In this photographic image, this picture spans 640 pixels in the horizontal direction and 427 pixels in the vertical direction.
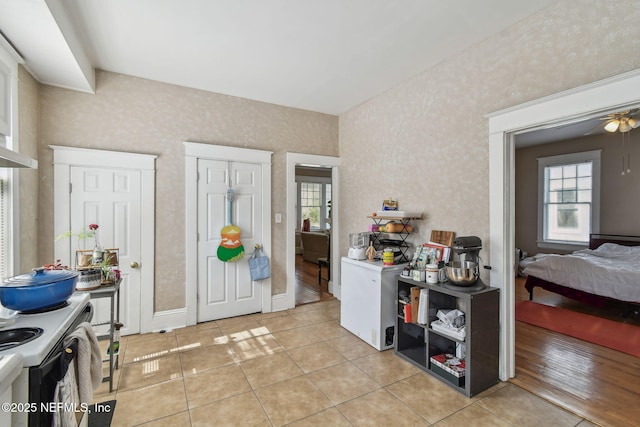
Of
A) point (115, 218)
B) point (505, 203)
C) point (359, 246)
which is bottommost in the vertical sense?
point (359, 246)

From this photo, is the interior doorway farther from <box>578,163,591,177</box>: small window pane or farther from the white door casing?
<box>578,163,591,177</box>: small window pane

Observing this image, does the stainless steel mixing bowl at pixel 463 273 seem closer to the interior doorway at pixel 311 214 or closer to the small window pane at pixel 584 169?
the interior doorway at pixel 311 214

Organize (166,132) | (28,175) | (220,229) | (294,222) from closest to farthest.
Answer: (28,175)
(166,132)
(220,229)
(294,222)

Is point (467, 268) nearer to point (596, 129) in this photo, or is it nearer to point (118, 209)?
point (118, 209)

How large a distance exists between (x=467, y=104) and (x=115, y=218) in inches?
145

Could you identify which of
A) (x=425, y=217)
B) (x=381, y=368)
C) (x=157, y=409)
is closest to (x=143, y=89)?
(x=157, y=409)

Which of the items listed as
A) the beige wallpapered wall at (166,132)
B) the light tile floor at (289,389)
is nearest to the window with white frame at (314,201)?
the beige wallpapered wall at (166,132)

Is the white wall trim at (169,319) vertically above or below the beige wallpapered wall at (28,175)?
below

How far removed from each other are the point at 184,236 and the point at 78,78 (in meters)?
1.82

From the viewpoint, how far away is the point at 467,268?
2.36 meters

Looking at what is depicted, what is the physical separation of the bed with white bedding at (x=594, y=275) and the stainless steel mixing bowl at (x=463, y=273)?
263cm

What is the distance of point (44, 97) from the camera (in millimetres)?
2908

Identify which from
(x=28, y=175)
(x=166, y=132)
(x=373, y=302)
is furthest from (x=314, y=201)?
(x=28, y=175)

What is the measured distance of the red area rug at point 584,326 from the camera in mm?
3025
